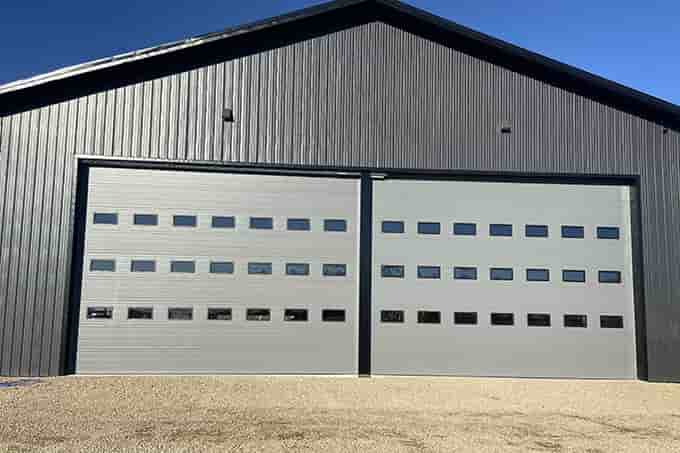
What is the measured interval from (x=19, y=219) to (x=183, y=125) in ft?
12.9

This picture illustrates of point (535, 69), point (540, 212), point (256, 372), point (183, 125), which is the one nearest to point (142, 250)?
point (183, 125)

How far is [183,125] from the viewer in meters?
10.5

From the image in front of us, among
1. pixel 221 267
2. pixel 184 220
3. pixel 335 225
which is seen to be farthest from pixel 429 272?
pixel 184 220

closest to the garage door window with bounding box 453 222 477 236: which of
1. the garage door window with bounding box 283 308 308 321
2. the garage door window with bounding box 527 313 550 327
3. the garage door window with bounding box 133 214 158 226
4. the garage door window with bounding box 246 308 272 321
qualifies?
the garage door window with bounding box 527 313 550 327

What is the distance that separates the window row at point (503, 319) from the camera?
10352 mm

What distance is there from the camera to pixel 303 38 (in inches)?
435

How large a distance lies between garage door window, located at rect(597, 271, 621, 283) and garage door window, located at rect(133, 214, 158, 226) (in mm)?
10174

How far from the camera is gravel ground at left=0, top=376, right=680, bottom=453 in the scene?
17.6 feet

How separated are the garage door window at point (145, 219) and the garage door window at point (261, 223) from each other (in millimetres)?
2123

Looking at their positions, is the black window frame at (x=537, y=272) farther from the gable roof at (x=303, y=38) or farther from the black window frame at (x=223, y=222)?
the black window frame at (x=223, y=222)

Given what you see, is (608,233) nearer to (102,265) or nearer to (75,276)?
(102,265)

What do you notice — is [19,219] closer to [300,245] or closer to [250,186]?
[250,186]

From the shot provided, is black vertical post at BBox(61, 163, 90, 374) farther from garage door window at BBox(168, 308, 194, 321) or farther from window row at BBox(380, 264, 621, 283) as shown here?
window row at BBox(380, 264, 621, 283)

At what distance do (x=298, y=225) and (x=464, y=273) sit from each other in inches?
156
